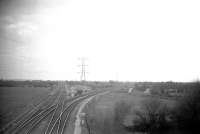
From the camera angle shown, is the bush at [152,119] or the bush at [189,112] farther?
the bush at [189,112]

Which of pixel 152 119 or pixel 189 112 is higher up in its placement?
pixel 189 112

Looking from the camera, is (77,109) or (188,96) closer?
(188,96)

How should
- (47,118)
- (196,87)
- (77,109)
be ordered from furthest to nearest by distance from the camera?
(77,109)
(196,87)
(47,118)

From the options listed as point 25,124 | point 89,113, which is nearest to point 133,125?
point 89,113

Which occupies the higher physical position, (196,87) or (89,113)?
(196,87)

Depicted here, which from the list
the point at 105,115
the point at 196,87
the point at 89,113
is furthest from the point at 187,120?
the point at 89,113

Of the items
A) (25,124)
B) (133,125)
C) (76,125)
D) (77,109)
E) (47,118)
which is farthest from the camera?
(77,109)

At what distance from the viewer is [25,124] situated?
25.4 m

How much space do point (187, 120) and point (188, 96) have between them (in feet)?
13.8

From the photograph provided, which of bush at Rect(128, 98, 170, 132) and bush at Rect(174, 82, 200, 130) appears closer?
bush at Rect(128, 98, 170, 132)

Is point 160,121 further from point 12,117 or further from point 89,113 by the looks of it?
point 12,117

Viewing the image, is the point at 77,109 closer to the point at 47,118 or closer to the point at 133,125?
the point at 47,118

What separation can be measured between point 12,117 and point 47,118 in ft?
18.8

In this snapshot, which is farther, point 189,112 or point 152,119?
point 152,119
